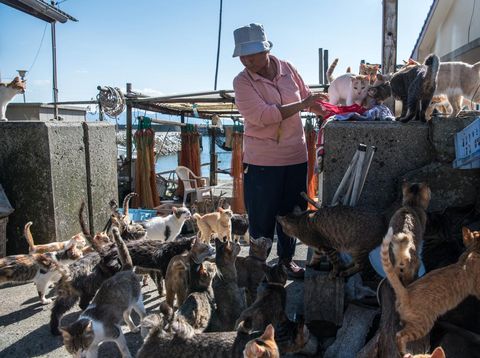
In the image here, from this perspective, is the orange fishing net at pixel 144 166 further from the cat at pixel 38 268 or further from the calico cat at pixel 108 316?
the calico cat at pixel 108 316

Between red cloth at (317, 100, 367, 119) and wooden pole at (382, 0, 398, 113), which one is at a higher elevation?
wooden pole at (382, 0, 398, 113)

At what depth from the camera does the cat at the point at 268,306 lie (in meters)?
2.41

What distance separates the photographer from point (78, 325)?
2.44 meters

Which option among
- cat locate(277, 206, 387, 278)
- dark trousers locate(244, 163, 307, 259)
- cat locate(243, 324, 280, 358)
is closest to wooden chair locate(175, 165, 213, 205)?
dark trousers locate(244, 163, 307, 259)

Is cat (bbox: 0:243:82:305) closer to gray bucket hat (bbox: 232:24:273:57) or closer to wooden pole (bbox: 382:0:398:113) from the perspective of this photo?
gray bucket hat (bbox: 232:24:273:57)

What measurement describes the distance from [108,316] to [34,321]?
1267 millimetres

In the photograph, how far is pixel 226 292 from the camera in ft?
10.2

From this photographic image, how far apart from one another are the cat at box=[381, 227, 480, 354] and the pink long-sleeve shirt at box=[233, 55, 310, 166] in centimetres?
168

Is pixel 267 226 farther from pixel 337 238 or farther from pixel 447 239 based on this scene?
pixel 447 239

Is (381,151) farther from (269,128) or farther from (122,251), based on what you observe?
(122,251)

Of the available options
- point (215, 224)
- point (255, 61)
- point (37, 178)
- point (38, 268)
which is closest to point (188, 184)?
point (215, 224)

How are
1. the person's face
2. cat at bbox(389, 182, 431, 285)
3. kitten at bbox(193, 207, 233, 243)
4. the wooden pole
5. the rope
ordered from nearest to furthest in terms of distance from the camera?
cat at bbox(389, 182, 431, 285) → the person's face → the wooden pole → kitten at bbox(193, 207, 233, 243) → the rope

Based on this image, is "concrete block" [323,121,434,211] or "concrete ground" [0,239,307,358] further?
"concrete block" [323,121,434,211]

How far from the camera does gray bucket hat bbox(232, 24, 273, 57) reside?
329 cm
